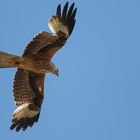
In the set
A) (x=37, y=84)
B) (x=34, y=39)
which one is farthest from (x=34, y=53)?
(x=37, y=84)

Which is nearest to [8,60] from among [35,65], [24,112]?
[35,65]

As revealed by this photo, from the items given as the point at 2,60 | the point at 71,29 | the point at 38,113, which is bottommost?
the point at 38,113

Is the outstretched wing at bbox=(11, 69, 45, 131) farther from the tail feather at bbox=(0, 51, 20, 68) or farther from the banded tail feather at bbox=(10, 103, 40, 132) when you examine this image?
the tail feather at bbox=(0, 51, 20, 68)

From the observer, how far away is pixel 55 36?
11.1 meters

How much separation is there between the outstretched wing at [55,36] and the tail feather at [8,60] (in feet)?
0.85

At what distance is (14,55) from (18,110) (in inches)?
69.0

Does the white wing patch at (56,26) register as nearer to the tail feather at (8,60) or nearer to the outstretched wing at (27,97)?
the outstretched wing at (27,97)

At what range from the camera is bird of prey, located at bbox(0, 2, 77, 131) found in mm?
10703

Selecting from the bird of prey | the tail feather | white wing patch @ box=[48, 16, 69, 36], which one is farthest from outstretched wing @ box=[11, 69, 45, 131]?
white wing patch @ box=[48, 16, 69, 36]

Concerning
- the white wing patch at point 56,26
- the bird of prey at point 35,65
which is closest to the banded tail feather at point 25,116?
the bird of prey at point 35,65

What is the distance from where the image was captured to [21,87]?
37.5 ft

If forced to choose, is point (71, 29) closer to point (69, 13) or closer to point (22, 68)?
point (69, 13)

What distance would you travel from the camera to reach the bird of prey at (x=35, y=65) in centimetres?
1070

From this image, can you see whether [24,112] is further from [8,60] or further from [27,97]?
[8,60]
